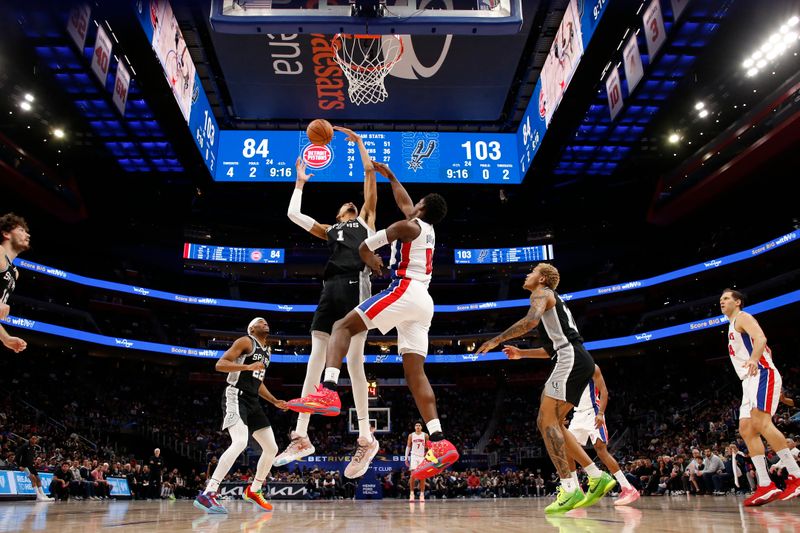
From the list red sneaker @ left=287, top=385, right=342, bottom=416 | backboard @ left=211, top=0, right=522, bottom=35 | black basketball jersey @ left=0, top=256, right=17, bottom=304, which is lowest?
red sneaker @ left=287, top=385, right=342, bottom=416

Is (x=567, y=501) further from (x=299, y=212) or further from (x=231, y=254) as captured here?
(x=231, y=254)

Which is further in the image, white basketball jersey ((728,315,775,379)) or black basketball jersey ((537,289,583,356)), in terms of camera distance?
white basketball jersey ((728,315,775,379))

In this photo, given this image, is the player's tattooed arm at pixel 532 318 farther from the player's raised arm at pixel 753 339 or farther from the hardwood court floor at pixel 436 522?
the player's raised arm at pixel 753 339

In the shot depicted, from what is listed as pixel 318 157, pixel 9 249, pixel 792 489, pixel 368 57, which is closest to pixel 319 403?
pixel 9 249

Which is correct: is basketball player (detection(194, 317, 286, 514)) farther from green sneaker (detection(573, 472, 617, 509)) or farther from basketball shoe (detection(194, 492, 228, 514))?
green sneaker (detection(573, 472, 617, 509))

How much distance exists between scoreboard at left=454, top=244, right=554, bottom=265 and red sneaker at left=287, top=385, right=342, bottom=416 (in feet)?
91.3

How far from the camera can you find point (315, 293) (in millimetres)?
35219

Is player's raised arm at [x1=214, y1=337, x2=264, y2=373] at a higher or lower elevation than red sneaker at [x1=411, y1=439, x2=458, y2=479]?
higher

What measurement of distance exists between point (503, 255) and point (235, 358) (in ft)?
87.0

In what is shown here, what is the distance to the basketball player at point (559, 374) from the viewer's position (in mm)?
5383

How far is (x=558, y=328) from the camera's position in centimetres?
571

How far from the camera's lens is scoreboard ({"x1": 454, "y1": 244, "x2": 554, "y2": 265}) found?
3192 cm

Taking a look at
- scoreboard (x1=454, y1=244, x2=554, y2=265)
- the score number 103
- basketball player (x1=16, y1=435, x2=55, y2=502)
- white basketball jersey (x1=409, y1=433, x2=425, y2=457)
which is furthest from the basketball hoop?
scoreboard (x1=454, y1=244, x2=554, y2=265)

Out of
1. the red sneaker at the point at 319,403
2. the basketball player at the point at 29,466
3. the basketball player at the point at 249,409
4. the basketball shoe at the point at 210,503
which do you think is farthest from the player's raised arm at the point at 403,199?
the basketball player at the point at 29,466
